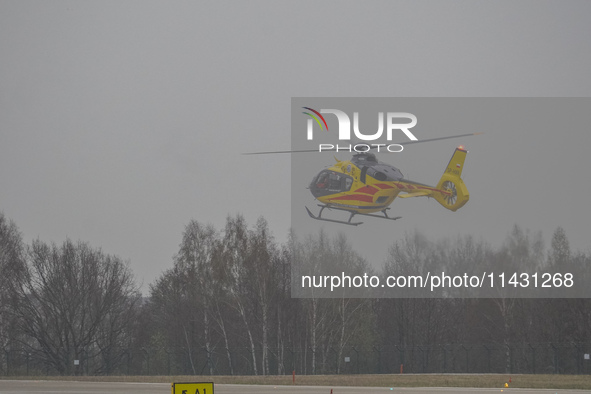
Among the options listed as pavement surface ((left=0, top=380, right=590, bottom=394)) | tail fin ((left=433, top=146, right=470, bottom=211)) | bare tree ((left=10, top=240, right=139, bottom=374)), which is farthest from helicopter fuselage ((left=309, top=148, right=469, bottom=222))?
bare tree ((left=10, top=240, right=139, bottom=374))

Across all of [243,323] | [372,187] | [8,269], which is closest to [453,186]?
[372,187]

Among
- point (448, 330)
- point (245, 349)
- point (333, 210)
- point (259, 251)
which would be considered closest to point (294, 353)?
point (245, 349)

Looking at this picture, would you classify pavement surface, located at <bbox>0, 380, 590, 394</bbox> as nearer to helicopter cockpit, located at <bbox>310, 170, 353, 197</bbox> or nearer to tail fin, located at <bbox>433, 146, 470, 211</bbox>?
helicopter cockpit, located at <bbox>310, 170, 353, 197</bbox>

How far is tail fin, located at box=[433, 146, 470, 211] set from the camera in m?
48.8

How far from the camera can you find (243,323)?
7400 cm

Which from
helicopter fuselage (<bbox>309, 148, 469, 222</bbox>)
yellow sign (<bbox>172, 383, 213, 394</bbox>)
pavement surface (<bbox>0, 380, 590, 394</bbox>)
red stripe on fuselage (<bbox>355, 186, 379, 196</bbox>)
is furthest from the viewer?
red stripe on fuselage (<bbox>355, 186, 379, 196</bbox>)

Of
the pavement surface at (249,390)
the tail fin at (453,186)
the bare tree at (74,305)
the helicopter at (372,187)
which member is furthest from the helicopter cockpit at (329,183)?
the bare tree at (74,305)

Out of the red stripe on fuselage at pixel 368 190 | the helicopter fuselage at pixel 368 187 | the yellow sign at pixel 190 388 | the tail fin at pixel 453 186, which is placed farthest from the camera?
the tail fin at pixel 453 186

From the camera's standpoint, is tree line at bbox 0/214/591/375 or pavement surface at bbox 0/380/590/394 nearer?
pavement surface at bbox 0/380/590/394

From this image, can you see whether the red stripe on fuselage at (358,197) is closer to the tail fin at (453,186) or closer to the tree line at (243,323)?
the tail fin at (453,186)

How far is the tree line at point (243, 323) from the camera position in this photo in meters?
68.2

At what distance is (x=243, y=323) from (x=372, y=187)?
28669mm

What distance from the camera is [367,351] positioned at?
2778 inches

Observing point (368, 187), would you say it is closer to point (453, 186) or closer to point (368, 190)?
point (368, 190)
